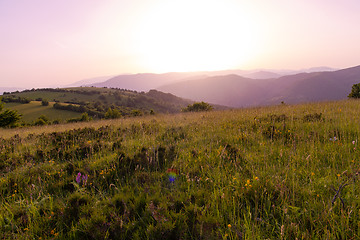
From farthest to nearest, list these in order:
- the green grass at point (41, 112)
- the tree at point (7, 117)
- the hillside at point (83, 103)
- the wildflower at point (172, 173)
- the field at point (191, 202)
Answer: the hillside at point (83, 103) → the green grass at point (41, 112) → the tree at point (7, 117) → the wildflower at point (172, 173) → the field at point (191, 202)

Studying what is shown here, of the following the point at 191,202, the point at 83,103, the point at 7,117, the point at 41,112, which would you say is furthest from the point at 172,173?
the point at 83,103

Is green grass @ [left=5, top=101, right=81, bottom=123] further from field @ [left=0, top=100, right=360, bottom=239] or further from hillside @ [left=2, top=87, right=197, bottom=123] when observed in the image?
field @ [left=0, top=100, right=360, bottom=239]

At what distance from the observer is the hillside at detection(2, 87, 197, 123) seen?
72.8m

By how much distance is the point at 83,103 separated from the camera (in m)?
97.6

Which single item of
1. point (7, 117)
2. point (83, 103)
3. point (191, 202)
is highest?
point (83, 103)

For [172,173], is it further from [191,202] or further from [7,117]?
[7,117]

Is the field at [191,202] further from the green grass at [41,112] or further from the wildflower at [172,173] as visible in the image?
the green grass at [41,112]

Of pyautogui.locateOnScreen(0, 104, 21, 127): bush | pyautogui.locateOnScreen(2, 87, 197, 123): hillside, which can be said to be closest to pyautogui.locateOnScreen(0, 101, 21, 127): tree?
pyautogui.locateOnScreen(0, 104, 21, 127): bush

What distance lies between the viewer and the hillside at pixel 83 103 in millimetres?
72812

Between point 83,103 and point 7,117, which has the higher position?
point 83,103

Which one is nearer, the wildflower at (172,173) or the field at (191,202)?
the field at (191,202)

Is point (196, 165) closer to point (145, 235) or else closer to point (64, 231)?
point (145, 235)

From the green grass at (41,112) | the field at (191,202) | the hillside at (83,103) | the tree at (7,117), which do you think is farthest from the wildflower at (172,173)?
the green grass at (41,112)

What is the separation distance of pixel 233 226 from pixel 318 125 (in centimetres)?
515
